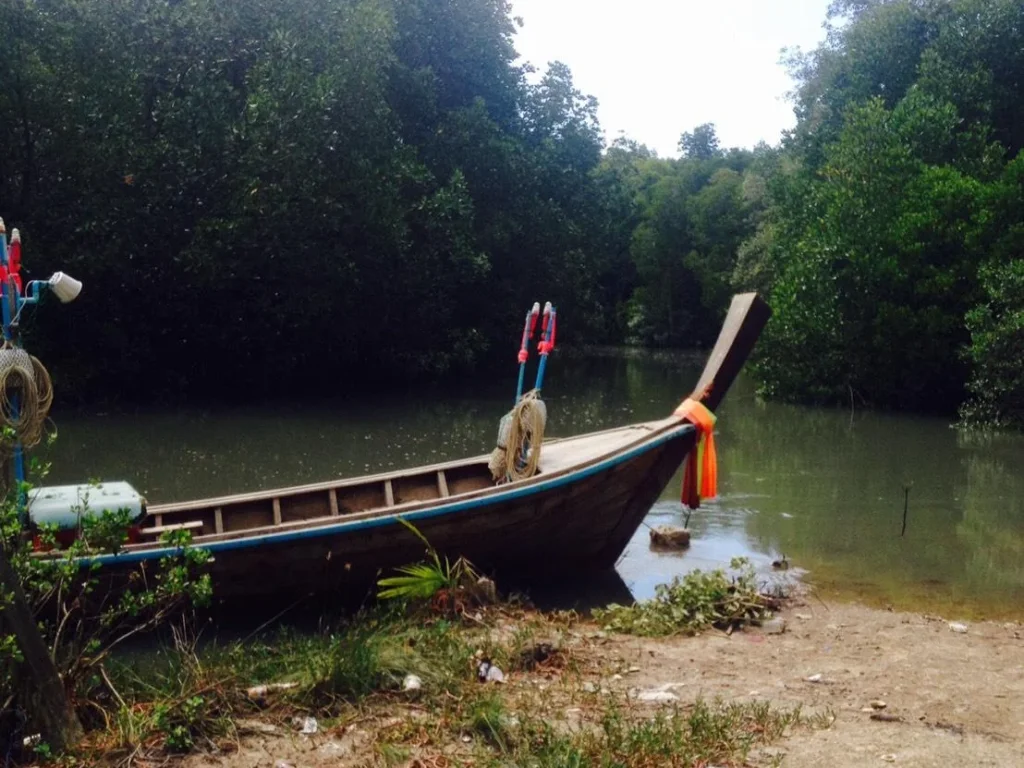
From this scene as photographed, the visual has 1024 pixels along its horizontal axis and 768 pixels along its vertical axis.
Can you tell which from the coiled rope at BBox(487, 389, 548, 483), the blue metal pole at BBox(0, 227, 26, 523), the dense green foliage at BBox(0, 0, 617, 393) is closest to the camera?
the blue metal pole at BBox(0, 227, 26, 523)

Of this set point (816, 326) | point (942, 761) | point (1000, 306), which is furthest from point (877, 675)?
point (816, 326)

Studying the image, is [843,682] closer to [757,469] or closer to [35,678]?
[35,678]

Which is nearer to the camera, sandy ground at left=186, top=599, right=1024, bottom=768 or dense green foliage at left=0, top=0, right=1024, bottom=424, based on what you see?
sandy ground at left=186, top=599, right=1024, bottom=768

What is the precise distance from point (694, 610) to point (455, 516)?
1.63 m

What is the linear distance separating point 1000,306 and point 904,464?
5.07 metres

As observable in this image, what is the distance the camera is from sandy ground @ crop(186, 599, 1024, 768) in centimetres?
388

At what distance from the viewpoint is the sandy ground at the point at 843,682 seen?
153 inches

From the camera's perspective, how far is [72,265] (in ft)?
57.8

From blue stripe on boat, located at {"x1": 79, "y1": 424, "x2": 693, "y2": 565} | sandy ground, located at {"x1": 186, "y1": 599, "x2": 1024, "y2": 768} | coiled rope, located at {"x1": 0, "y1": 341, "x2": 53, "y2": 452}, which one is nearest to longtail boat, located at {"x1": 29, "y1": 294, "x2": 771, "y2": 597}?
blue stripe on boat, located at {"x1": 79, "y1": 424, "x2": 693, "y2": 565}

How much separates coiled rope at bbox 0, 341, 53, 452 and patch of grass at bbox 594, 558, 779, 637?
11.2ft

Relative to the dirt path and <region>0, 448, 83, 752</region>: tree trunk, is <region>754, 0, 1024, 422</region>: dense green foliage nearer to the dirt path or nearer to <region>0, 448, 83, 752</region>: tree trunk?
the dirt path

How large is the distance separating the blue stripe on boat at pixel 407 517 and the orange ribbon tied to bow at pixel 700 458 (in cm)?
10

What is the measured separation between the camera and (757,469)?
13.5m

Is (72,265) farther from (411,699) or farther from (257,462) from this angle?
(411,699)
